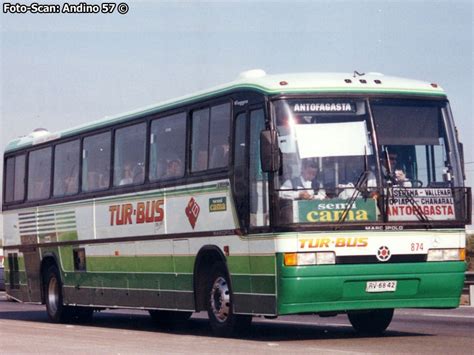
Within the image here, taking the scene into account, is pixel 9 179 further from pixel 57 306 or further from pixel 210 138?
pixel 210 138

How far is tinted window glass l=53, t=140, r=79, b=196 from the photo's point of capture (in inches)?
904

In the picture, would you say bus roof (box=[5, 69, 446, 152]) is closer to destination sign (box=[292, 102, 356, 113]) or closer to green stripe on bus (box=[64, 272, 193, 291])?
destination sign (box=[292, 102, 356, 113])

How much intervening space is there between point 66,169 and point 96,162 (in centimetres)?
159

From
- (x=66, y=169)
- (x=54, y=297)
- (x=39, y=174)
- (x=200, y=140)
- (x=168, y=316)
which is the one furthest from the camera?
(x=39, y=174)

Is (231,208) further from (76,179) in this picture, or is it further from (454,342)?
(76,179)

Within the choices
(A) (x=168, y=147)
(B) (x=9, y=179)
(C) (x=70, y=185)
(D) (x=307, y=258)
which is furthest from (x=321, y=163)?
(B) (x=9, y=179)

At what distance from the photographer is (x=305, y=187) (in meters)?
15.7

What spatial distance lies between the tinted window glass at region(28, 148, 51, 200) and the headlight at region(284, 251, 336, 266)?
9589 mm

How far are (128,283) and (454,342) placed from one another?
6.81 m

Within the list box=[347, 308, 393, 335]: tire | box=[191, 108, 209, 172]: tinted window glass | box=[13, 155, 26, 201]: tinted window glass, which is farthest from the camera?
box=[13, 155, 26, 201]: tinted window glass

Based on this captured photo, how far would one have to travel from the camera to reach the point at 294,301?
15.6 m

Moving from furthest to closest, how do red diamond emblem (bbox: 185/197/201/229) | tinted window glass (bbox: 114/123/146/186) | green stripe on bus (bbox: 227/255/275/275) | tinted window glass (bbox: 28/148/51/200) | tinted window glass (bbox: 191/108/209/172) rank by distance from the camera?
tinted window glass (bbox: 28/148/51/200) → tinted window glass (bbox: 114/123/146/186) → red diamond emblem (bbox: 185/197/201/229) → tinted window glass (bbox: 191/108/209/172) → green stripe on bus (bbox: 227/255/275/275)

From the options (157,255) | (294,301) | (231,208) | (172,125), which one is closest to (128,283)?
(157,255)

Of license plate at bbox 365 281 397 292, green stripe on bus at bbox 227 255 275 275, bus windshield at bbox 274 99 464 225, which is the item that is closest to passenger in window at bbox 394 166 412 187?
bus windshield at bbox 274 99 464 225
